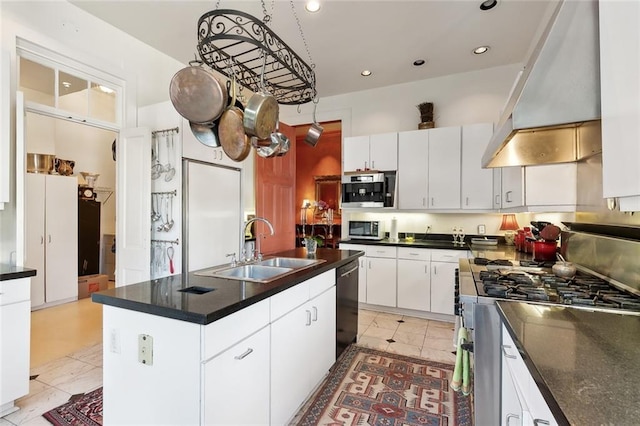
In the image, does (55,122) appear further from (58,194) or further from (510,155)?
(510,155)

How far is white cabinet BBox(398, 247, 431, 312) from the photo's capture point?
3.72 metres

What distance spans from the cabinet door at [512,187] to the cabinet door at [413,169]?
0.87 metres

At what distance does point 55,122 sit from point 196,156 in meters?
3.05

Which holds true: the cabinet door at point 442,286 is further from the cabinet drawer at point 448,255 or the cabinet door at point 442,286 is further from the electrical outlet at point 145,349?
the electrical outlet at point 145,349

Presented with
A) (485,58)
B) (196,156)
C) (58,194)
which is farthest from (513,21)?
(58,194)

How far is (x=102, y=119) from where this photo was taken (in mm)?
3115

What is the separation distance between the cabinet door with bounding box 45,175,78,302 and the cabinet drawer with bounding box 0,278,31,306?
2765 millimetres

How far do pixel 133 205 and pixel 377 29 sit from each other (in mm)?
3009

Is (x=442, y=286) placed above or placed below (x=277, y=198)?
below

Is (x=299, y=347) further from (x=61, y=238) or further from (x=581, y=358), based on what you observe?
(x=61, y=238)

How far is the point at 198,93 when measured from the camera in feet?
5.41

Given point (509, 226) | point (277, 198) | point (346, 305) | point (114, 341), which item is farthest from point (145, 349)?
point (509, 226)

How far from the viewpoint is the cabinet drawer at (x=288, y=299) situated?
1651mm

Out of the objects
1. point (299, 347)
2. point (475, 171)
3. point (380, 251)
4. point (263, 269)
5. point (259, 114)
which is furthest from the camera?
point (380, 251)
